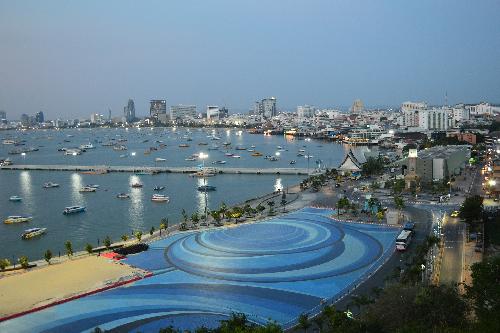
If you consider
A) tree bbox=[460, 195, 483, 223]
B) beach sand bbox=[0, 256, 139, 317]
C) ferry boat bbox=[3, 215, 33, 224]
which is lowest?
ferry boat bbox=[3, 215, 33, 224]

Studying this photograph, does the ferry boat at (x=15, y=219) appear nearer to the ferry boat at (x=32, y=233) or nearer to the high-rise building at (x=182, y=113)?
the ferry boat at (x=32, y=233)

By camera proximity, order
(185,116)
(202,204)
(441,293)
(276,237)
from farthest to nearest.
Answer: (185,116)
(202,204)
(276,237)
(441,293)

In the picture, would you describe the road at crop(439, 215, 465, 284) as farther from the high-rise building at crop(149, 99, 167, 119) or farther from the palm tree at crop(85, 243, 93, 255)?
the high-rise building at crop(149, 99, 167, 119)

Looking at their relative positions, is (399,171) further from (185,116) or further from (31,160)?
(185,116)

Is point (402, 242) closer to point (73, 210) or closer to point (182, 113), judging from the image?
point (73, 210)

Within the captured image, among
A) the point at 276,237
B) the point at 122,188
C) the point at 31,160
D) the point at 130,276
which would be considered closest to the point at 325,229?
the point at 276,237

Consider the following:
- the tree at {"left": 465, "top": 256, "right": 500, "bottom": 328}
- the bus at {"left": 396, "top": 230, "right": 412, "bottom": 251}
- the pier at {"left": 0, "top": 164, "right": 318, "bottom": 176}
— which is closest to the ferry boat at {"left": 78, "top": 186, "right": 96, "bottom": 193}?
the pier at {"left": 0, "top": 164, "right": 318, "bottom": 176}

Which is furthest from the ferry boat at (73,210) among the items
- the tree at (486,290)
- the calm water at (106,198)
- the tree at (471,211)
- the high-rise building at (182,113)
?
the high-rise building at (182,113)
